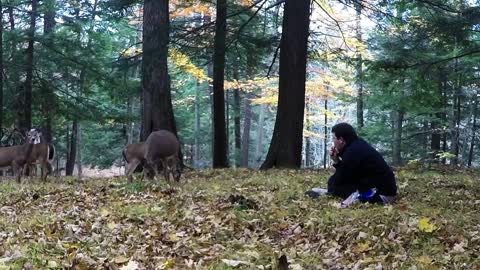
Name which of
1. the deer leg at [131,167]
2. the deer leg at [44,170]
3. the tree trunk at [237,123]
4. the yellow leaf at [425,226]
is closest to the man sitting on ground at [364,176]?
the yellow leaf at [425,226]

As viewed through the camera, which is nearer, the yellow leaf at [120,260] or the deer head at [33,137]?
the yellow leaf at [120,260]

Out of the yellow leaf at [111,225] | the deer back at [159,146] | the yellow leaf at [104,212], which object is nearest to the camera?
the yellow leaf at [111,225]

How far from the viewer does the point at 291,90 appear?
1406 cm

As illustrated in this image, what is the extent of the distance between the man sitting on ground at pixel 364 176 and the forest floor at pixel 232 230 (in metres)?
0.31

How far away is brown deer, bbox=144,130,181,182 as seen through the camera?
10.7 metres

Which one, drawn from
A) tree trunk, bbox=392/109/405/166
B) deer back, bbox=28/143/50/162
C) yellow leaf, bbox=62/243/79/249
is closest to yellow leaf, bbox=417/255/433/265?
yellow leaf, bbox=62/243/79/249

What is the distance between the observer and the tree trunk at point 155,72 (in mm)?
13547

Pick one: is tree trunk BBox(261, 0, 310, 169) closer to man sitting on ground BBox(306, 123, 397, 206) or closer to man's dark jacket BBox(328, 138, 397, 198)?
man sitting on ground BBox(306, 123, 397, 206)

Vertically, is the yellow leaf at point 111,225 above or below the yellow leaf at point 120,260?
above

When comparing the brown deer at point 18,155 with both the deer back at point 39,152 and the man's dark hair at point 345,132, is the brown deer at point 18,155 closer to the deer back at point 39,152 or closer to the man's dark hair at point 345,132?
the deer back at point 39,152

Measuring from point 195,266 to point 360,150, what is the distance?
3.92m

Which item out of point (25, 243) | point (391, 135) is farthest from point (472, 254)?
point (391, 135)

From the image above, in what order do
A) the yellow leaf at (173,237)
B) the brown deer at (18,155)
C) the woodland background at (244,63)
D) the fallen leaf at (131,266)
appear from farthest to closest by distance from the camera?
1. the woodland background at (244,63)
2. the brown deer at (18,155)
3. the yellow leaf at (173,237)
4. the fallen leaf at (131,266)

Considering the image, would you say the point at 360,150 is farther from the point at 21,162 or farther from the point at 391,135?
the point at 391,135
